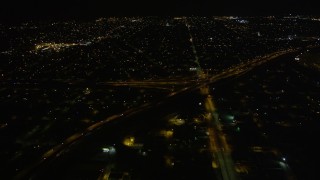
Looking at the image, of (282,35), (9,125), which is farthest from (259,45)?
(9,125)

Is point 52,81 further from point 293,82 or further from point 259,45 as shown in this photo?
point 259,45

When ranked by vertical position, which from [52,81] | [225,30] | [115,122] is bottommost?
[225,30]

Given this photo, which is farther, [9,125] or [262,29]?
[262,29]

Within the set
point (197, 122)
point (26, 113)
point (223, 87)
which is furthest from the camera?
point (223, 87)

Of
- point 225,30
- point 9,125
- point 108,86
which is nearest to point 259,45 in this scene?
point 225,30

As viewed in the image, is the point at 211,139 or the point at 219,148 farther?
the point at 211,139

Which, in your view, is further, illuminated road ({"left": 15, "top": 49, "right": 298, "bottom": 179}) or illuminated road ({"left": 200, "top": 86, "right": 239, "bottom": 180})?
illuminated road ({"left": 15, "top": 49, "right": 298, "bottom": 179})

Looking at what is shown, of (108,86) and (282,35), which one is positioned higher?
(108,86)

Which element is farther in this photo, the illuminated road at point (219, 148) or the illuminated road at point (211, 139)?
the illuminated road at point (211, 139)

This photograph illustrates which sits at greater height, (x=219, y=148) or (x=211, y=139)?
(x=219, y=148)

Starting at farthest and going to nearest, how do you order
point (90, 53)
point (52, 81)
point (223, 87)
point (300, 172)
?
point (90, 53)
point (52, 81)
point (223, 87)
point (300, 172)
